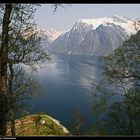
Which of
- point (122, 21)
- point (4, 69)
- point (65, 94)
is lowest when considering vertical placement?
point (65, 94)

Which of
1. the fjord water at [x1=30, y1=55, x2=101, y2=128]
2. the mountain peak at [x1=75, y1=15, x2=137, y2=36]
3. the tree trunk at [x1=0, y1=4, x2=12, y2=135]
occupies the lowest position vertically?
the fjord water at [x1=30, y1=55, x2=101, y2=128]

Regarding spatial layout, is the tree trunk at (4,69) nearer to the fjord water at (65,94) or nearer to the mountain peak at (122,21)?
the mountain peak at (122,21)

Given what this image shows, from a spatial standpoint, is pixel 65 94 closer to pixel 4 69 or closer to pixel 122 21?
pixel 122 21

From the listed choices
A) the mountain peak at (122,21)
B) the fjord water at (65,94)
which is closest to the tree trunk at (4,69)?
the mountain peak at (122,21)

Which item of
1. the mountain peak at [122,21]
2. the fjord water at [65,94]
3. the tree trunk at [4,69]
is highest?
the mountain peak at [122,21]

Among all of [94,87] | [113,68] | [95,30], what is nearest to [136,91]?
[113,68]

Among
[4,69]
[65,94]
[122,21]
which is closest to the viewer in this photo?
[4,69]

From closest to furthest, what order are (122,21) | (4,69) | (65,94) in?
1. (4,69)
2. (122,21)
3. (65,94)

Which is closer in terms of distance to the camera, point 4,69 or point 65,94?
point 4,69

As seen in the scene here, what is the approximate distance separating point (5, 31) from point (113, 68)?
369cm

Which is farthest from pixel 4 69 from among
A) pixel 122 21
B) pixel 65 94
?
pixel 65 94

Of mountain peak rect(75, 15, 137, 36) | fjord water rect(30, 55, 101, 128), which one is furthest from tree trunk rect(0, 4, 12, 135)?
fjord water rect(30, 55, 101, 128)

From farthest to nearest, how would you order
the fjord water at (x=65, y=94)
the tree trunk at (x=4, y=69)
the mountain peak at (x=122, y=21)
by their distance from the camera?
the fjord water at (x=65, y=94), the mountain peak at (x=122, y=21), the tree trunk at (x=4, y=69)

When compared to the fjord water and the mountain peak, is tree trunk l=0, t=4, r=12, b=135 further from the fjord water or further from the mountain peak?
the fjord water
